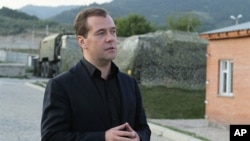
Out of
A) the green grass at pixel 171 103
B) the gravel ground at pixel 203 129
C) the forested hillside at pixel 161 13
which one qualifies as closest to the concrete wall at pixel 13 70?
the green grass at pixel 171 103

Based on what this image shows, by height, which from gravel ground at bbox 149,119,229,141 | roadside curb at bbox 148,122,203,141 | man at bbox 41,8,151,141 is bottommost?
gravel ground at bbox 149,119,229,141

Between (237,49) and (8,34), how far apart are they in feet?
371

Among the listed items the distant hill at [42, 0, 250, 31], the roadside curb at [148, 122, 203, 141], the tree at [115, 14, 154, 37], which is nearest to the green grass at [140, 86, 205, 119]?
the roadside curb at [148, 122, 203, 141]

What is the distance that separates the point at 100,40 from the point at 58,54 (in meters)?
39.3

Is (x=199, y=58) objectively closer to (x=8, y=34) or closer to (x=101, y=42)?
Result: (x=101, y=42)

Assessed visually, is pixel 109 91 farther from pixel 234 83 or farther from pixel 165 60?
pixel 165 60

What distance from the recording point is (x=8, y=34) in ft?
411

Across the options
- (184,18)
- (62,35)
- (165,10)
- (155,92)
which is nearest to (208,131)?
(155,92)

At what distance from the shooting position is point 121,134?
10.5 feet

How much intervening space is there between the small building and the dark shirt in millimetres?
12434

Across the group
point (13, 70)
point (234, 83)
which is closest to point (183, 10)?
point (13, 70)

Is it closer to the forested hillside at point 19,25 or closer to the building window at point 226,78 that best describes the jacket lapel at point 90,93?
the building window at point 226,78

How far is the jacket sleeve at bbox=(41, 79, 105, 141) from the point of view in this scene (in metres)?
3.26

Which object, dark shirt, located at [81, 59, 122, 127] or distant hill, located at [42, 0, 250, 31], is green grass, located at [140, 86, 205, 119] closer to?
dark shirt, located at [81, 59, 122, 127]
